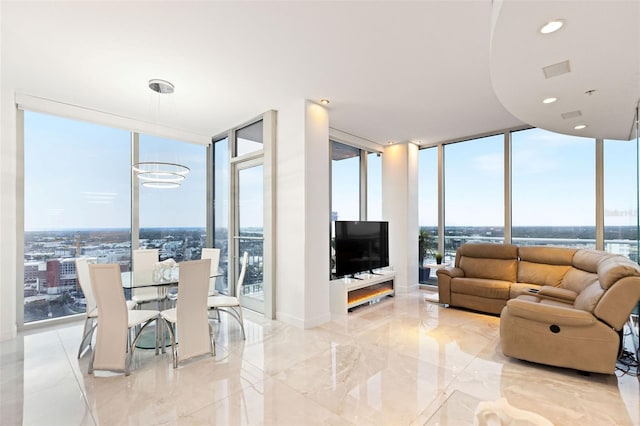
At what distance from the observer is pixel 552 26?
1.84 metres

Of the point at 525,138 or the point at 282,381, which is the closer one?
the point at 282,381

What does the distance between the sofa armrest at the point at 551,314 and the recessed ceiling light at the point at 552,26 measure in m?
2.30

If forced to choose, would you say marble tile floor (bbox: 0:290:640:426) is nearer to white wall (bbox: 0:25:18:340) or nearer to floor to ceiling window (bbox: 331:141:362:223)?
white wall (bbox: 0:25:18:340)

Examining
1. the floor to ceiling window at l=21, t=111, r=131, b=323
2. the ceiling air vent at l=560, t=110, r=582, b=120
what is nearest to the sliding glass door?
the floor to ceiling window at l=21, t=111, r=131, b=323

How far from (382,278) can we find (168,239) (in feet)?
12.3

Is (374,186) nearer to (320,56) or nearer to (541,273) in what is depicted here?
(541,273)

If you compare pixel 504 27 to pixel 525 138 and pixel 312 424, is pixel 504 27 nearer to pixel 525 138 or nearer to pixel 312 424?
pixel 312 424

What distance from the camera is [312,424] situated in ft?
6.61

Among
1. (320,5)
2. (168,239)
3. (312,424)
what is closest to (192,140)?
(168,239)

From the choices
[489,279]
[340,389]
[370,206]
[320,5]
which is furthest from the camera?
[370,206]

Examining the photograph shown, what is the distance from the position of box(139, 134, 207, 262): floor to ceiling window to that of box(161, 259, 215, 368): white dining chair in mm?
2436

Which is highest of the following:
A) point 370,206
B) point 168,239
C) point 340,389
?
point 370,206

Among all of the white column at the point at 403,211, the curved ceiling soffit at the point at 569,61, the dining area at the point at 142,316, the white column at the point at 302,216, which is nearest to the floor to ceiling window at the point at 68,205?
the dining area at the point at 142,316

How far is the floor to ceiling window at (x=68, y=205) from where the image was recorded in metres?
4.01
